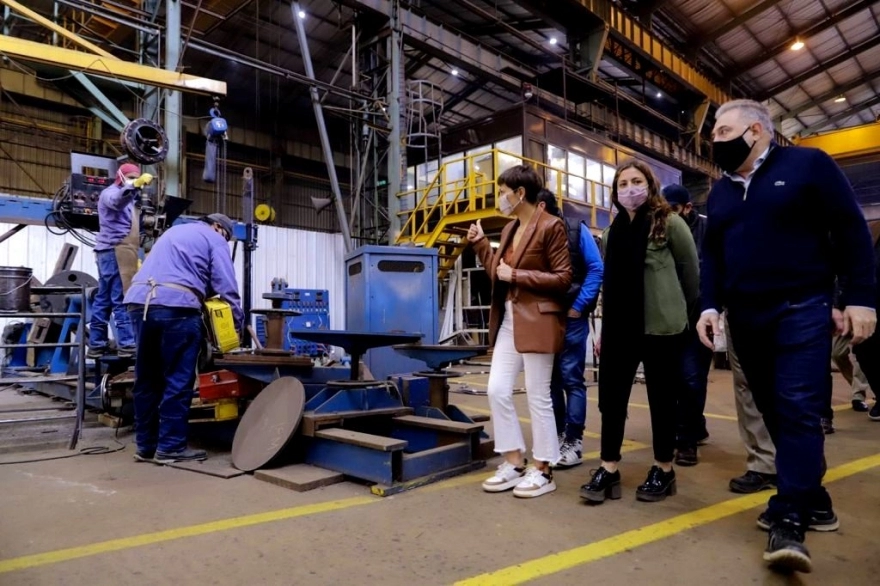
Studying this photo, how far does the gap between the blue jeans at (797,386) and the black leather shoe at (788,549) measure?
0.04m

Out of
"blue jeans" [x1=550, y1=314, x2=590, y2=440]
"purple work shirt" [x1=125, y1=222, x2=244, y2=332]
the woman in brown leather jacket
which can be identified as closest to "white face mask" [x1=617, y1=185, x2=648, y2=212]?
the woman in brown leather jacket

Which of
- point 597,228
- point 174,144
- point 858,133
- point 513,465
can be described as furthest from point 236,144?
point 513,465

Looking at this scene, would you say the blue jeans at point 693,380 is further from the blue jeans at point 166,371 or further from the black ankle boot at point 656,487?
the blue jeans at point 166,371

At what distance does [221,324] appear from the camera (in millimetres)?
3799

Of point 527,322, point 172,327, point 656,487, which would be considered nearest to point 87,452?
point 172,327

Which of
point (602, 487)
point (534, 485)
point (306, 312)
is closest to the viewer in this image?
point (602, 487)

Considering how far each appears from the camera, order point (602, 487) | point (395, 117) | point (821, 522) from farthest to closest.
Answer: point (395, 117), point (602, 487), point (821, 522)

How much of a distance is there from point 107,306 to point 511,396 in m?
4.40

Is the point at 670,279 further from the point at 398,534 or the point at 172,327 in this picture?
the point at 172,327

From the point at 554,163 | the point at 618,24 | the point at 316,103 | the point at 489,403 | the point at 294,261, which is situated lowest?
the point at 489,403

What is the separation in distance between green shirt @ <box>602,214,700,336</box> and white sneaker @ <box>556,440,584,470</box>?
1141mm

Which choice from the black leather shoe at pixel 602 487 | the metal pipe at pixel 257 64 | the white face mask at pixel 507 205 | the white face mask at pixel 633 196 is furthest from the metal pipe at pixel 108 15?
the black leather shoe at pixel 602 487

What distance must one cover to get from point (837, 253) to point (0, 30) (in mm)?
15041

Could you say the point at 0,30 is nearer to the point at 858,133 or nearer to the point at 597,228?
the point at 597,228
